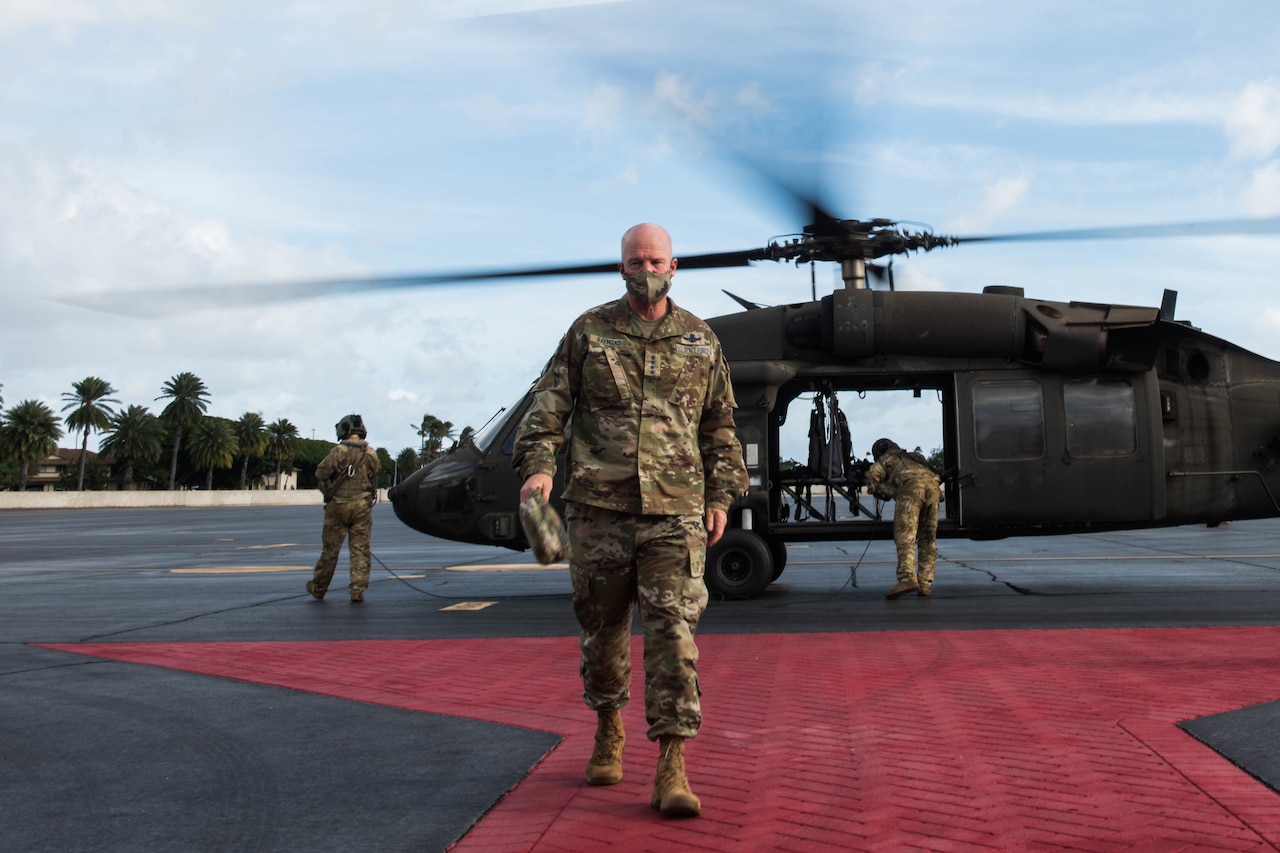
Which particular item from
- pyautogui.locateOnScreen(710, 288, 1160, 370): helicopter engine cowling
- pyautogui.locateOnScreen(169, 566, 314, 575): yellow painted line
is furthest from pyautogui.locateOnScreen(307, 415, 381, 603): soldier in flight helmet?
pyautogui.locateOnScreen(169, 566, 314, 575): yellow painted line

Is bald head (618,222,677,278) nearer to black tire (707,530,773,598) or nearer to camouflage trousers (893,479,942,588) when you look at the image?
black tire (707,530,773,598)

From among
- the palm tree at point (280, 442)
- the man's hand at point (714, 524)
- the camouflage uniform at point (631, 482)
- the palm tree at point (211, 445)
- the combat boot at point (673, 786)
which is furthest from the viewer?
the palm tree at point (280, 442)

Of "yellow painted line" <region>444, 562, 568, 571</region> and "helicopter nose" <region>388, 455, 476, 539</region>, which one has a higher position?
"helicopter nose" <region>388, 455, 476, 539</region>

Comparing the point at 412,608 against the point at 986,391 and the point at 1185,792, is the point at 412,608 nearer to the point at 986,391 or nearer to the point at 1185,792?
the point at 986,391

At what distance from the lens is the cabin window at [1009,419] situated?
10.9 m

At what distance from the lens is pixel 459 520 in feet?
37.6

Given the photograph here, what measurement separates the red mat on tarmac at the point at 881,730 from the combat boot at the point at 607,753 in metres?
0.06

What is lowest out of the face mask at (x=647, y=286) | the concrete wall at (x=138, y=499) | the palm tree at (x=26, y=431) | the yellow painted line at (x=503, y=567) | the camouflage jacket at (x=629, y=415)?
the yellow painted line at (x=503, y=567)

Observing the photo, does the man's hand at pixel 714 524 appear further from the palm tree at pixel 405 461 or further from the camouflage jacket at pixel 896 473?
the palm tree at pixel 405 461

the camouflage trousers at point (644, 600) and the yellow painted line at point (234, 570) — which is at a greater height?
the camouflage trousers at point (644, 600)

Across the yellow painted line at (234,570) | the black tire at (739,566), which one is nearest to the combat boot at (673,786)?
the black tire at (739,566)

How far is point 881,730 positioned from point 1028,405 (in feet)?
23.0

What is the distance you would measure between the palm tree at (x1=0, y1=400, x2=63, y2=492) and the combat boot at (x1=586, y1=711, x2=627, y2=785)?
107 metres

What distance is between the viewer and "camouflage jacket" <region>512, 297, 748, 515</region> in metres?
3.89
